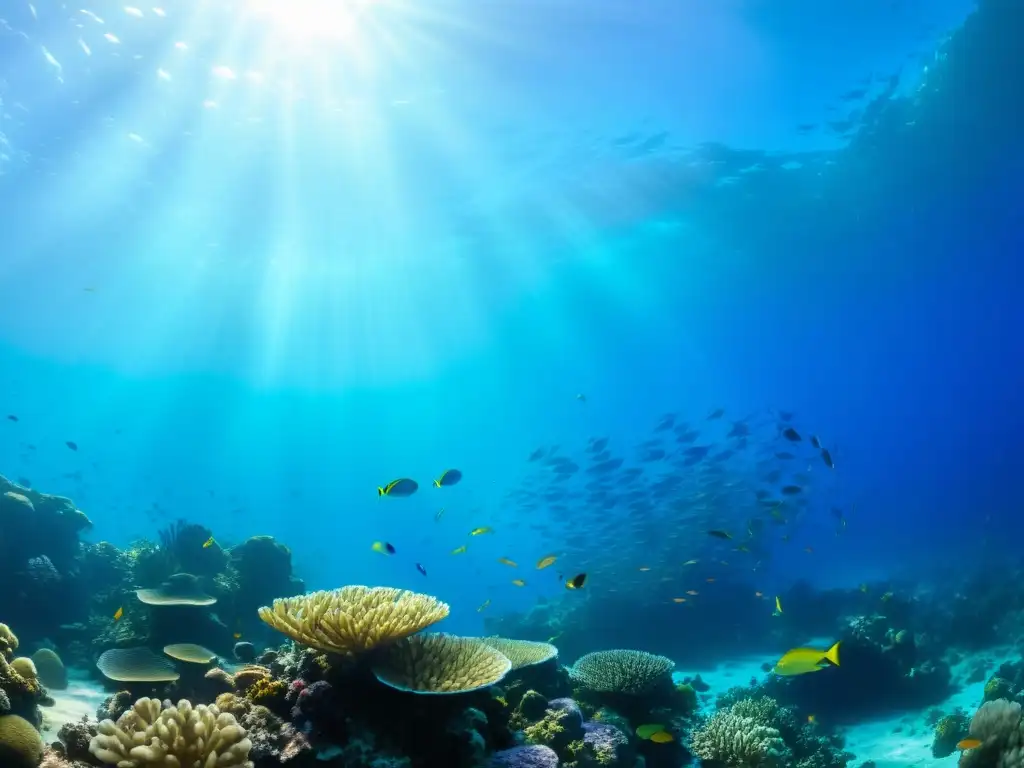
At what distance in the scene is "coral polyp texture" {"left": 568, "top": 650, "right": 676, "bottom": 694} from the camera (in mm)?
6992

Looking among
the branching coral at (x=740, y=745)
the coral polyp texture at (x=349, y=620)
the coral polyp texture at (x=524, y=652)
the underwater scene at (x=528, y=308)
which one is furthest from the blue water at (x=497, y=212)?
the coral polyp texture at (x=349, y=620)

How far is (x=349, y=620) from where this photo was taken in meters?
4.28

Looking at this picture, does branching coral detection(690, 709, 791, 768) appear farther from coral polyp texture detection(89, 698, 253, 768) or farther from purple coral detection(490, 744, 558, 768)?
coral polyp texture detection(89, 698, 253, 768)

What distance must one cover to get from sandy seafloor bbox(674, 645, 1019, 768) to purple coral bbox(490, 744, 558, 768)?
8071 mm

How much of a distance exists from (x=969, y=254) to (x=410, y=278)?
137 feet

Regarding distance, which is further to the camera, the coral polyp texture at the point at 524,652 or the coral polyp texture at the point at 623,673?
the coral polyp texture at the point at 623,673

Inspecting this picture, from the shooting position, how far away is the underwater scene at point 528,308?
5684 millimetres

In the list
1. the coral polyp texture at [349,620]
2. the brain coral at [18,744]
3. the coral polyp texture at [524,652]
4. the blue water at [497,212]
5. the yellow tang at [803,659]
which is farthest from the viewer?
the blue water at [497,212]

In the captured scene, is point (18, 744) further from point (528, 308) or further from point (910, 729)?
point (528, 308)

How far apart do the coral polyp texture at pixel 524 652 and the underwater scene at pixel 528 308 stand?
64 mm

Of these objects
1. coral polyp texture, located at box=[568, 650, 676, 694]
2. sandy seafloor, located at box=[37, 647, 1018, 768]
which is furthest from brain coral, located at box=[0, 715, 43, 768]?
coral polyp texture, located at box=[568, 650, 676, 694]

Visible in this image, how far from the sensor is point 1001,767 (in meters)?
5.78

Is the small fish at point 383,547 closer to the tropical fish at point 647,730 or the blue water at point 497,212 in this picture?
the tropical fish at point 647,730

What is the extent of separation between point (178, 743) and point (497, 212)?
102 ft
